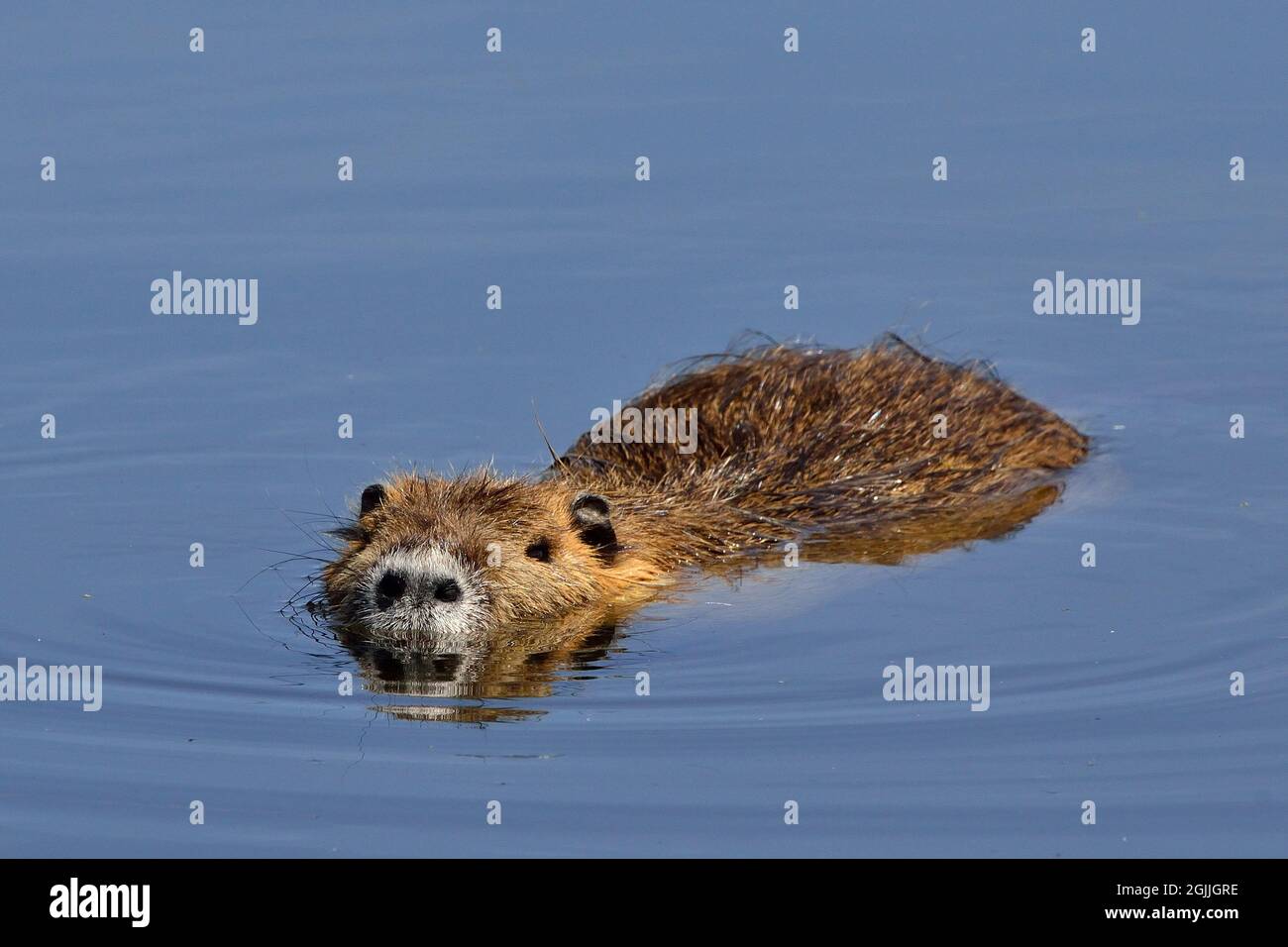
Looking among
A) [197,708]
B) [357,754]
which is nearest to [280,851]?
[357,754]

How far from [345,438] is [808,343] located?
2.30 metres

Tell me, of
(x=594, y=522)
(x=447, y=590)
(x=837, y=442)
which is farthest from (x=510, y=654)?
(x=837, y=442)

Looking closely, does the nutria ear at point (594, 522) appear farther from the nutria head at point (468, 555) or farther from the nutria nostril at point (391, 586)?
the nutria nostril at point (391, 586)

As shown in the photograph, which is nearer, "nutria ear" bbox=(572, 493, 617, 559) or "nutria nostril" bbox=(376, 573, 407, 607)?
"nutria nostril" bbox=(376, 573, 407, 607)

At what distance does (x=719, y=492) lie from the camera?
377 inches

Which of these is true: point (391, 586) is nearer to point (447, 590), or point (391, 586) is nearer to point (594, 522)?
point (447, 590)

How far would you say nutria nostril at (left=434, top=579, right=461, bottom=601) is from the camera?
828 centimetres

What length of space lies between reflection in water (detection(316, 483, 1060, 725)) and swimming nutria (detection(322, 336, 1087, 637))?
50 millimetres

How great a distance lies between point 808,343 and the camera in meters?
11.4

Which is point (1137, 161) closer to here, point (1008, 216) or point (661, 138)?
point (1008, 216)

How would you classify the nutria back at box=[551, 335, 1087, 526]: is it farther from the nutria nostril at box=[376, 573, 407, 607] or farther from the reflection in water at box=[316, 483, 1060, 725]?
the nutria nostril at box=[376, 573, 407, 607]

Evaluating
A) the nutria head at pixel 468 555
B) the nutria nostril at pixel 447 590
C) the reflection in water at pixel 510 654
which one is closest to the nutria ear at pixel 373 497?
the nutria head at pixel 468 555

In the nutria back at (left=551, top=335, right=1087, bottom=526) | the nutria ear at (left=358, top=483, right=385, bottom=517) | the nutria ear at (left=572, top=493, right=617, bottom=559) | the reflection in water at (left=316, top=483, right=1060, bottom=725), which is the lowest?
the reflection in water at (left=316, top=483, right=1060, bottom=725)

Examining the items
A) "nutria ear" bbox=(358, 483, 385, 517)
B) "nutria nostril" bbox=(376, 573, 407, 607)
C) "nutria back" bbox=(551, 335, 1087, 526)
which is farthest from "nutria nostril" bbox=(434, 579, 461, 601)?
"nutria back" bbox=(551, 335, 1087, 526)
